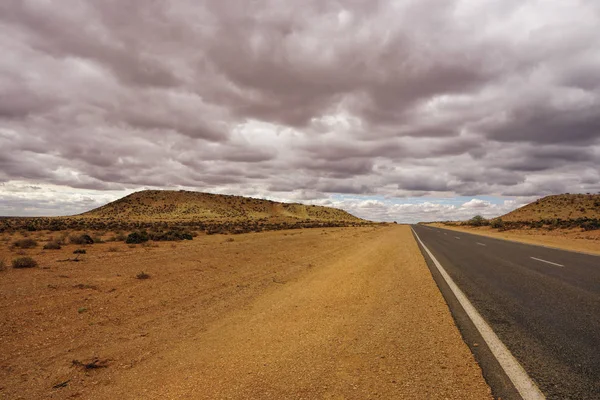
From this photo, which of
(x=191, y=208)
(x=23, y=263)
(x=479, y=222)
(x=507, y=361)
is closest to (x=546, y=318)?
(x=507, y=361)

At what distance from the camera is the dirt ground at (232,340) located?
12.0 feet

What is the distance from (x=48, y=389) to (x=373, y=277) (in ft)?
25.8

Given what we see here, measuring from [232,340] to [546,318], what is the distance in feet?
17.0

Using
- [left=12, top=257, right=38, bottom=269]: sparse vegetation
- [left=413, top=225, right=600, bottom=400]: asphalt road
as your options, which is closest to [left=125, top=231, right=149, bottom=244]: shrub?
[left=12, top=257, right=38, bottom=269]: sparse vegetation

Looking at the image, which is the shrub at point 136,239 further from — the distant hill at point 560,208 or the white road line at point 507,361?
the distant hill at point 560,208

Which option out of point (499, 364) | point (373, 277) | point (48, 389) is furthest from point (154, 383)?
point (373, 277)

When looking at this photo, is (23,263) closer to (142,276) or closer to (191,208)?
(142,276)

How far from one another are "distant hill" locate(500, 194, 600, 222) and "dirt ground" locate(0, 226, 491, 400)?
312ft

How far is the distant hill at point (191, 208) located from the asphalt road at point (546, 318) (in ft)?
314

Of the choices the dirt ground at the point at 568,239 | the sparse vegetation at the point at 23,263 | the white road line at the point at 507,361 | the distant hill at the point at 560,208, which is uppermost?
the distant hill at the point at 560,208

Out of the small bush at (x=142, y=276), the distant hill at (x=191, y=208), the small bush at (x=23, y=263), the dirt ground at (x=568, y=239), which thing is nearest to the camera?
the small bush at (x=142, y=276)

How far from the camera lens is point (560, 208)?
311 ft

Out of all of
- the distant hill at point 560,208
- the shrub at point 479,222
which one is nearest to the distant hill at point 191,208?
the shrub at point 479,222

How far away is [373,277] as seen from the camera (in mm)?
9930
